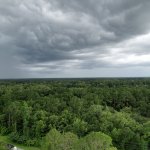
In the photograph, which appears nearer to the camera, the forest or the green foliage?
the green foliage

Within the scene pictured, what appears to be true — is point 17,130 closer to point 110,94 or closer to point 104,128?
point 104,128

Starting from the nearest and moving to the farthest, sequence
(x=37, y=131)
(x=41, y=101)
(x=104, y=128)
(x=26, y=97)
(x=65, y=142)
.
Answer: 1. (x=65, y=142)
2. (x=104, y=128)
3. (x=37, y=131)
4. (x=41, y=101)
5. (x=26, y=97)

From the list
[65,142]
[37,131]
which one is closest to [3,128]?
[37,131]

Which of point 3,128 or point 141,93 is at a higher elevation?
point 141,93

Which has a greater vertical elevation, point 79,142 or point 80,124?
point 79,142

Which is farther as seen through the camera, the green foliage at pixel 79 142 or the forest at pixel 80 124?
the forest at pixel 80 124

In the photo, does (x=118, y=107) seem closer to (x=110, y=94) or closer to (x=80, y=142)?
(x=110, y=94)

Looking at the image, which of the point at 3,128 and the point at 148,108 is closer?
the point at 3,128

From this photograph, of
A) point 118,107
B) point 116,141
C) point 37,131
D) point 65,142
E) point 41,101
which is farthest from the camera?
point 118,107

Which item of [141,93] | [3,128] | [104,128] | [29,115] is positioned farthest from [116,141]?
[141,93]

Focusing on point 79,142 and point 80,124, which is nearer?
point 79,142
